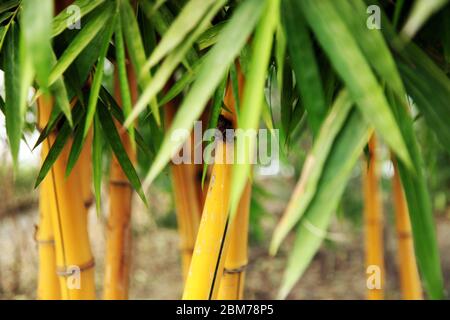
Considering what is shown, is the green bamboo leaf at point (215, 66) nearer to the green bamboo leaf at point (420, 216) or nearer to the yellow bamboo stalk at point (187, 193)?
the green bamboo leaf at point (420, 216)

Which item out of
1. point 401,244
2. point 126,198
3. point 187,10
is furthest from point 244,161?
point 401,244

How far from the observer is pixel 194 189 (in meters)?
1.46

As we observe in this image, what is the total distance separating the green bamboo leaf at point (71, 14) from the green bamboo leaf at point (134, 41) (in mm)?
44

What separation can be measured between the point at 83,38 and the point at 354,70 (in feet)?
1.29

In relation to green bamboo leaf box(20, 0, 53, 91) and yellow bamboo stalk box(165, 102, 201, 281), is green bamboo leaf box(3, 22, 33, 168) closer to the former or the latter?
green bamboo leaf box(20, 0, 53, 91)

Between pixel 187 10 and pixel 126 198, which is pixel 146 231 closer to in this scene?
pixel 126 198

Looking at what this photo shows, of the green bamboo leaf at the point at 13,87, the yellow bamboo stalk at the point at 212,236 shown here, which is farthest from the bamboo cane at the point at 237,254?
the green bamboo leaf at the point at 13,87

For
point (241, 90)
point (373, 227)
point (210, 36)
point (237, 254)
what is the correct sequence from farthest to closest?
point (373, 227) → point (237, 254) → point (241, 90) → point (210, 36)

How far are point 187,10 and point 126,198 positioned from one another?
3.20 feet

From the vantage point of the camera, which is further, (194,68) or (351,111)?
(194,68)

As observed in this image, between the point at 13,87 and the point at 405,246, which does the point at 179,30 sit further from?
the point at 405,246

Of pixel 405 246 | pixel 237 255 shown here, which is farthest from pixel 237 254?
pixel 405 246

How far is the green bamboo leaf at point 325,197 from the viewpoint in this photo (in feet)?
2.11

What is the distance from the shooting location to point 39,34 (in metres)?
0.63
